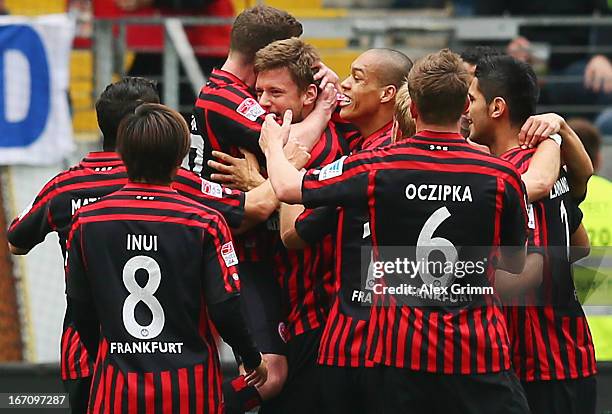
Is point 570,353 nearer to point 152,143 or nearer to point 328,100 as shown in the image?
point 328,100

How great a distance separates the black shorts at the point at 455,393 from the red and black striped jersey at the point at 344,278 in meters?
0.30

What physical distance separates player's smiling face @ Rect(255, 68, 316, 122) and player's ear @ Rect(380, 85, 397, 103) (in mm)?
341

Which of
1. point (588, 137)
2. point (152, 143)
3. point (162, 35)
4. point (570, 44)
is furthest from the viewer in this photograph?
point (570, 44)

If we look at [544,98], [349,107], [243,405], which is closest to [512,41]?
[544,98]

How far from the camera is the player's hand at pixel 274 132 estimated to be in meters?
5.13

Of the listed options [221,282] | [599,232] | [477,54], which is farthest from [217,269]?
[599,232]

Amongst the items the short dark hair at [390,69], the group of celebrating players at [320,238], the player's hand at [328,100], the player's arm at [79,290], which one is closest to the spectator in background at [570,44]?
the short dark hair at [390,69]

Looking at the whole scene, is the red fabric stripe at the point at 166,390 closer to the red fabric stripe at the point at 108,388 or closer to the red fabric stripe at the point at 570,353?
the red fabric stripe at the point at 108,388

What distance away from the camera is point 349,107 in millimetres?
5680

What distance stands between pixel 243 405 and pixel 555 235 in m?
1.49

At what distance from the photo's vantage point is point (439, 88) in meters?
4.76

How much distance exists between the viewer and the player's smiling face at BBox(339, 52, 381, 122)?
223 inches

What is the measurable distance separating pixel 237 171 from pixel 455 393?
1345 millimetres

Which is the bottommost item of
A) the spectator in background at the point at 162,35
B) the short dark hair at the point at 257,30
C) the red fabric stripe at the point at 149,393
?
the red fabric stripe at the point at 149,393
